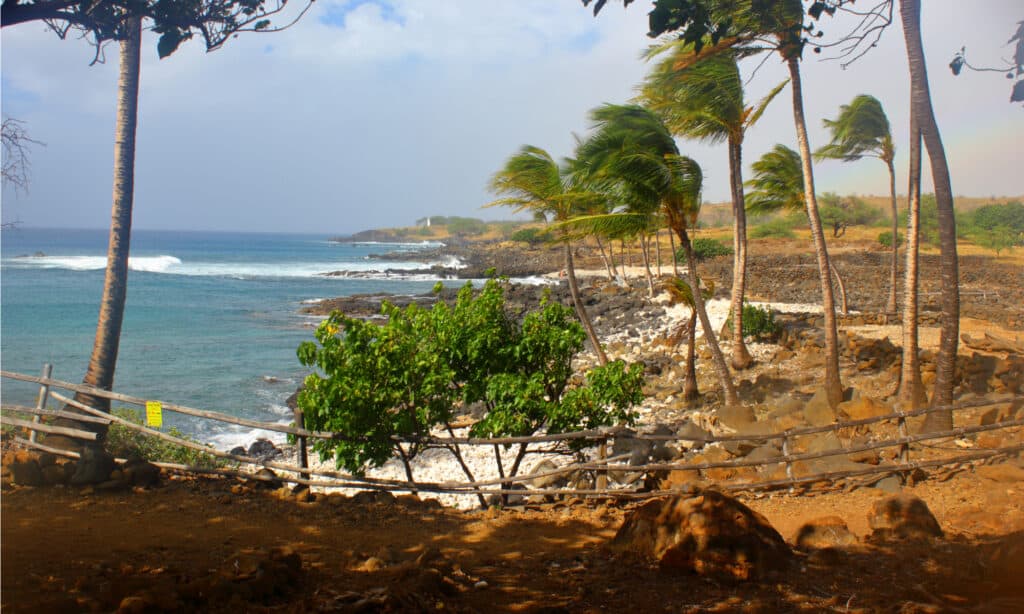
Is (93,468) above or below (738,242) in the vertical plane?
below

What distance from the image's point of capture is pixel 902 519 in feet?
17.9

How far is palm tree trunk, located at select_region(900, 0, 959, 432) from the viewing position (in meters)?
7.70

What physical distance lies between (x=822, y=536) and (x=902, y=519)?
758mm

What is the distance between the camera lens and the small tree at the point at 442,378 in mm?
6559

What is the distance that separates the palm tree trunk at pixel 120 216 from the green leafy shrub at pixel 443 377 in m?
2.89

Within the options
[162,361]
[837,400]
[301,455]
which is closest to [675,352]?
[837,400]

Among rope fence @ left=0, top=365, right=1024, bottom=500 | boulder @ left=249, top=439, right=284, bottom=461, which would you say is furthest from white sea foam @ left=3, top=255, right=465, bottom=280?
rope fence @ left=0, top=365, right=1024, bottom=500

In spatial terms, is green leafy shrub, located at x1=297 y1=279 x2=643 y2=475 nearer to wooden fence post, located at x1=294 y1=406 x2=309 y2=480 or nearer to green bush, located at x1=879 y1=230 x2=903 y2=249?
wooden fence post, located at x1=294 y1=406 x2=309 y2=480

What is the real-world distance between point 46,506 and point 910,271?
9.84 meters

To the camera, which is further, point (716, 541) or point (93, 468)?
point (93, 468)

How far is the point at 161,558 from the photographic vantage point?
481cm

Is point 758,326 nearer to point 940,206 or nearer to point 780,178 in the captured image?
point 780,178

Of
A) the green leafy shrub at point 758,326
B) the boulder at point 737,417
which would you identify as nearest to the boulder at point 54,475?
the boulder at point 737,417

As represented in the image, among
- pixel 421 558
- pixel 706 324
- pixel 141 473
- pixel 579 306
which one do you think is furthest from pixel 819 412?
pixel 141 473
